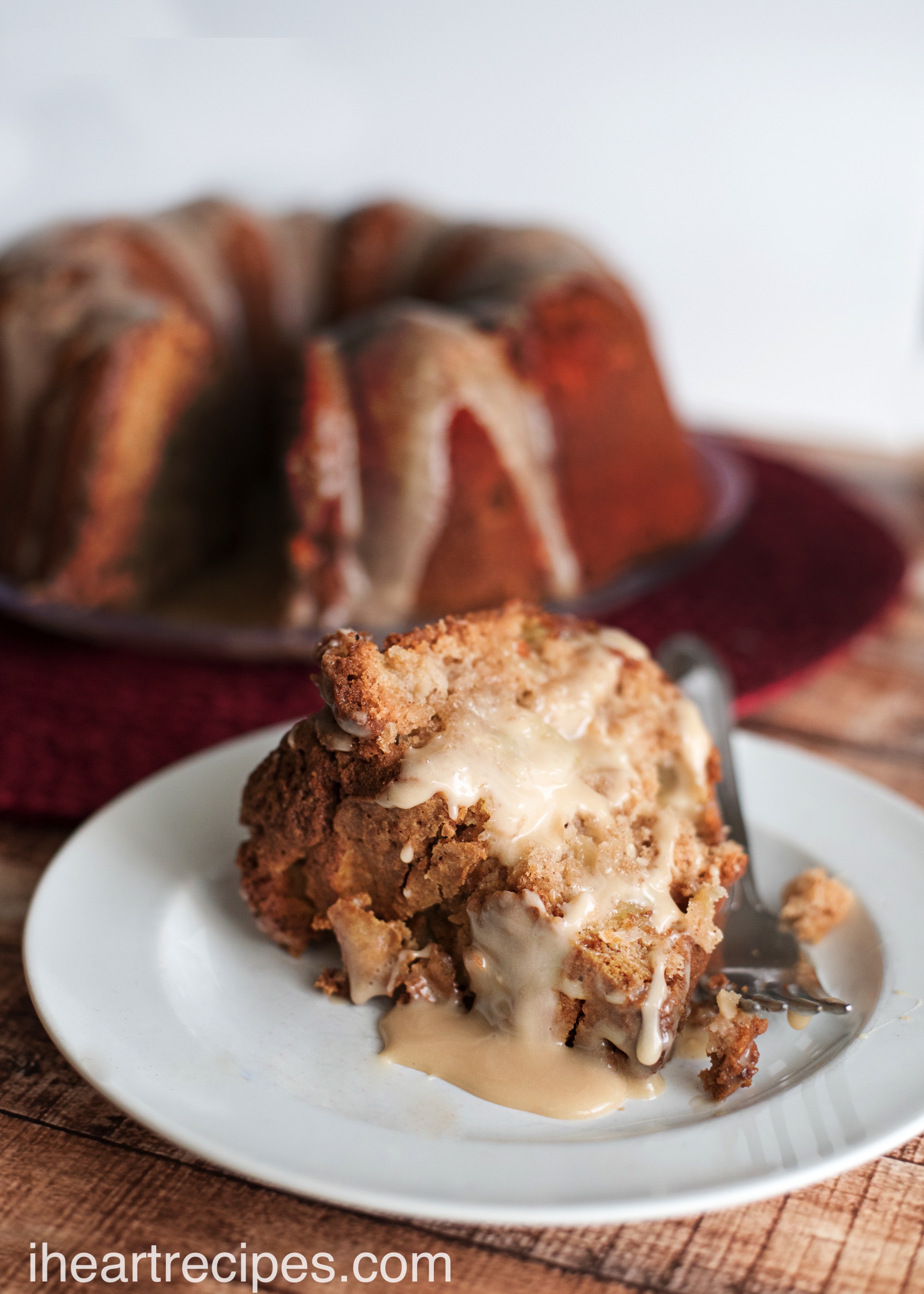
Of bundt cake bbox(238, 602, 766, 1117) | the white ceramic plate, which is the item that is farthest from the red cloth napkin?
bundt cake bbox(238, 602, 766, 1117)

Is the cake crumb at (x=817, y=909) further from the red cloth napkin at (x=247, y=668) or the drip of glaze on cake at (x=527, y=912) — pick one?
the red cloth napkin at (x=247, y=668)

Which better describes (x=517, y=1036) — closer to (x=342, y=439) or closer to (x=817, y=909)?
(x=817, y=909)

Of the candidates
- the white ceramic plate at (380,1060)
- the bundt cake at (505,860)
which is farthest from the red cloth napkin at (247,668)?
the bundt cake at (505,860)

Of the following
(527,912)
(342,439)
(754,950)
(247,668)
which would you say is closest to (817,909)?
(754,950)

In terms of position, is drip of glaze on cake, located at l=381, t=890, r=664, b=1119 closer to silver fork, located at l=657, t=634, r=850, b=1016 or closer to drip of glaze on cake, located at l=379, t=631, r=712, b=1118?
drip of glaze on cake, located at l=379, t=631, r=712, b=1118

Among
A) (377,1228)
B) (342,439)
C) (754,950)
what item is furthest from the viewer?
(342,439)

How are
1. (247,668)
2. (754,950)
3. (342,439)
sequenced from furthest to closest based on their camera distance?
(342,439)
(247,668)
(754,950)

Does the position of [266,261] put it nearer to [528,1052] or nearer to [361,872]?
[361,872]
